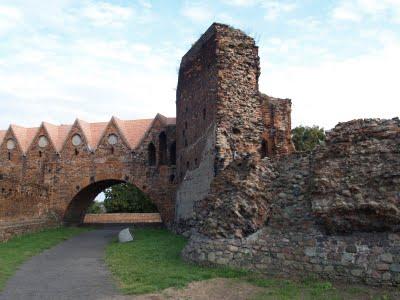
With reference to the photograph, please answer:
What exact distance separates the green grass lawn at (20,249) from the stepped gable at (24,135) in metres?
7.10

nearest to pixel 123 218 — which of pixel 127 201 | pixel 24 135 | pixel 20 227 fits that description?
pixel 127 201

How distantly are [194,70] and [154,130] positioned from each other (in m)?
6.41

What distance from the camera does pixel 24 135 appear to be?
24.0 m

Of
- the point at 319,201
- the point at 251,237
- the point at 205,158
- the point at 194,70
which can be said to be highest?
the point at 194,70

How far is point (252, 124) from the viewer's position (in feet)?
43.8

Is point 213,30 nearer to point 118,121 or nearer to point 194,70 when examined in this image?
point 194,70

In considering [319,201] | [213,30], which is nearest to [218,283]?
[319,201]

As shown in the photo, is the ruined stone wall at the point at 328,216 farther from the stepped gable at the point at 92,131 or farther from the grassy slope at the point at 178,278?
the stepped gable at the point at 92,131

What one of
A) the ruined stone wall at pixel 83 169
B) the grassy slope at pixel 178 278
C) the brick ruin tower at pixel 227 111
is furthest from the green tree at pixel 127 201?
the grassy slope at pixel 178 278

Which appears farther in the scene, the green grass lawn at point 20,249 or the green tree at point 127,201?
the green tree at point 127,201

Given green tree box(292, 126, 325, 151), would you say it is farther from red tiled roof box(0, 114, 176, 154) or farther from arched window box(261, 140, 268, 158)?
arched window box(261, 140, 268, 158)

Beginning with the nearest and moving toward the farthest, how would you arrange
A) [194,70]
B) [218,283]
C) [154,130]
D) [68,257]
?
[218,283], [68,257], [194,70], [154,130]

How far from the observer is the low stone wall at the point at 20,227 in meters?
14.3

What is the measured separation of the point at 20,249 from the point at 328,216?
28.5 ft
